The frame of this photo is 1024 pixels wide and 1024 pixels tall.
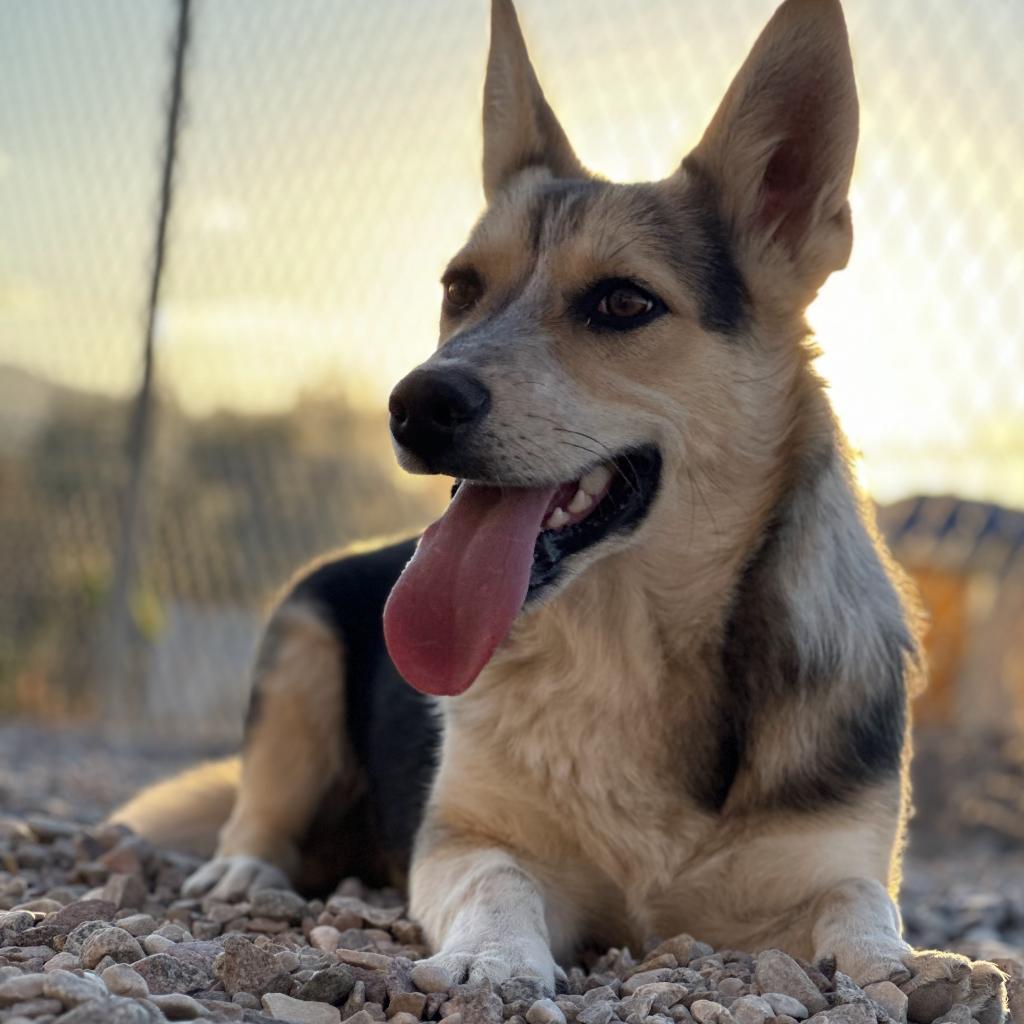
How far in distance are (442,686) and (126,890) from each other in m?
1.14

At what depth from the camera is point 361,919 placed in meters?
3.12

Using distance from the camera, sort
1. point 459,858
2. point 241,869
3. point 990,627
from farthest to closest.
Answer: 1. point 990,627
2. point 241,869
3. point 459,858

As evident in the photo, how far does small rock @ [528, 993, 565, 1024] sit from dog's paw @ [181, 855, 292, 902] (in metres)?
1.55

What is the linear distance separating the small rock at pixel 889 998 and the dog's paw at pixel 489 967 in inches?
22.8

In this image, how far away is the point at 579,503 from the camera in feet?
9.78

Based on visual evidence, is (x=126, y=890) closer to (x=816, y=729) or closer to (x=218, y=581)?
(x=816, y=729)

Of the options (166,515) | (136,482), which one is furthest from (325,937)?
(166,515)

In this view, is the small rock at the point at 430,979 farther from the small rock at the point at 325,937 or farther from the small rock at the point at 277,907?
the small rock at the point at 277,907

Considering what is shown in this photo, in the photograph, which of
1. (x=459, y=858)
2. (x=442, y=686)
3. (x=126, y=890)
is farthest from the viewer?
(x=126, y=890)

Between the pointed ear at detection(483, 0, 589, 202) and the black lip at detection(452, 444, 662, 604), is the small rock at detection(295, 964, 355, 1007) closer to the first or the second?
the black lip at detection(452, 444, 662, 604)

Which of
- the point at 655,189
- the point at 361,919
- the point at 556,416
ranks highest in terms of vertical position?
the point at 655,189

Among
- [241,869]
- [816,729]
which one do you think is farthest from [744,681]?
[241,869]

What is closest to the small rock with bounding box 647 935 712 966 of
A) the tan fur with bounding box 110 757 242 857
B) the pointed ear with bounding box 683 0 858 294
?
the pointed ear with bounding box 683 0 858 294

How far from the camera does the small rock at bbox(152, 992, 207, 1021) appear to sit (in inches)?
76.4
